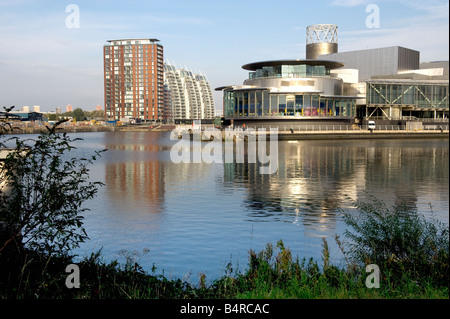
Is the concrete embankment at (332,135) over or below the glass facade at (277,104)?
below

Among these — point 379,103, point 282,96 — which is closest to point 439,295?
point 282,96

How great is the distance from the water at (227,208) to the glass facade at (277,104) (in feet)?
200

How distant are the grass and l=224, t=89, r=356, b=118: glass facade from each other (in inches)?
3580

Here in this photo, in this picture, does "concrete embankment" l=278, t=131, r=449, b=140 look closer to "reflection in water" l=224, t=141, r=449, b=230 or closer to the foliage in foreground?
"reflection in water" l=224, t=141, r=449, b=230

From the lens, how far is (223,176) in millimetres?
36312

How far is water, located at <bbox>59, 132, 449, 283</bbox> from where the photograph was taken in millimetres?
15258

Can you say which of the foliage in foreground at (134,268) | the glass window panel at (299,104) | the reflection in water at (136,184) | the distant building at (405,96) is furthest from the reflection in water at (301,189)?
the distant building at (405,96)

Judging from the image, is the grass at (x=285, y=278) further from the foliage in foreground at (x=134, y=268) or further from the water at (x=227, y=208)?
the water at (x=227, y=208)

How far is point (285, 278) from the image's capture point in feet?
34.7

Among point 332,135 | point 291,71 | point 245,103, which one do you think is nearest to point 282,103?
point 245,103

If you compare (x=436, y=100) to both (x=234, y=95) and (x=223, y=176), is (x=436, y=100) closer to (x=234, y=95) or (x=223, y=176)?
(x=234, y=95)

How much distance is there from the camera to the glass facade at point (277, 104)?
335 feet
